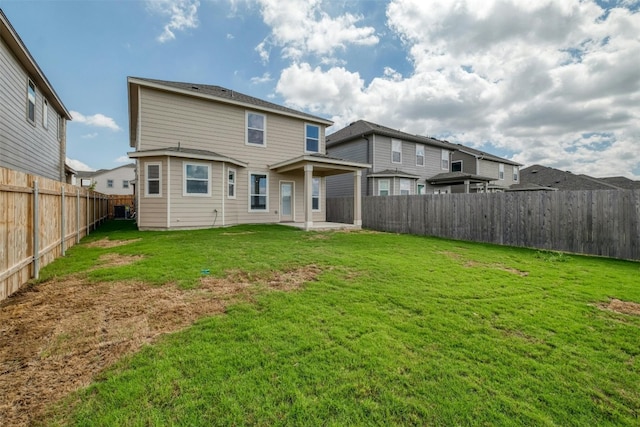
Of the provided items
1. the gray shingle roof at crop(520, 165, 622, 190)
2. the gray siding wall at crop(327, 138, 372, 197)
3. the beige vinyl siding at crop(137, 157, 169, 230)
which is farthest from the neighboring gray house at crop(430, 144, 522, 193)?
the beige vinyl siding at crop(137, 157, 169, 230)

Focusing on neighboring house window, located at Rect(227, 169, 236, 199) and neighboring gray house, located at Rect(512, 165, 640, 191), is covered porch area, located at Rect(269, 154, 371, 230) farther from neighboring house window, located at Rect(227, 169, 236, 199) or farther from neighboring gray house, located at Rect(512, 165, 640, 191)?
neighboring gray house, located at Rect(512, 165, 640, 191)

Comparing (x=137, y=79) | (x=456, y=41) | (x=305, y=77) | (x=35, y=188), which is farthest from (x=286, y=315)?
(x=305, y=77)

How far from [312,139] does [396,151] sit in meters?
7.50

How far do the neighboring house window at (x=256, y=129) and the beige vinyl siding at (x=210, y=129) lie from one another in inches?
8.5

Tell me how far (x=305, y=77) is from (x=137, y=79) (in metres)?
10.1

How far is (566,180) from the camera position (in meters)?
31.3

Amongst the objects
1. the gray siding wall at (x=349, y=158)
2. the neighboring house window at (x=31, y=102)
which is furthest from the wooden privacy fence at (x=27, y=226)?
the gray siding wall at (x=349, y=158)

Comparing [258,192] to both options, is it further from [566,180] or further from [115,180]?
[115,180]

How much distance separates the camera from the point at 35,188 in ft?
16.0

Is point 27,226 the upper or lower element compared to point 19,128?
lower

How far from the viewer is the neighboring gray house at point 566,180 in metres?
30.3

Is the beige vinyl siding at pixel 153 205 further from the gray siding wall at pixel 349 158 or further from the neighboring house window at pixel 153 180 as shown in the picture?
the gray siding wall at pixel 349 158

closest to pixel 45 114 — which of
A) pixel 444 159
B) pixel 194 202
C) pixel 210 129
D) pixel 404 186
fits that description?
pixel 210 129

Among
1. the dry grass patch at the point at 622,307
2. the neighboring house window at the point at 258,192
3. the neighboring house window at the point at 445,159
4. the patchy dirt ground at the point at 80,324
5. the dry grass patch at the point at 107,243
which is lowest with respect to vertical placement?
the dry grass patch at the point at 622,307
